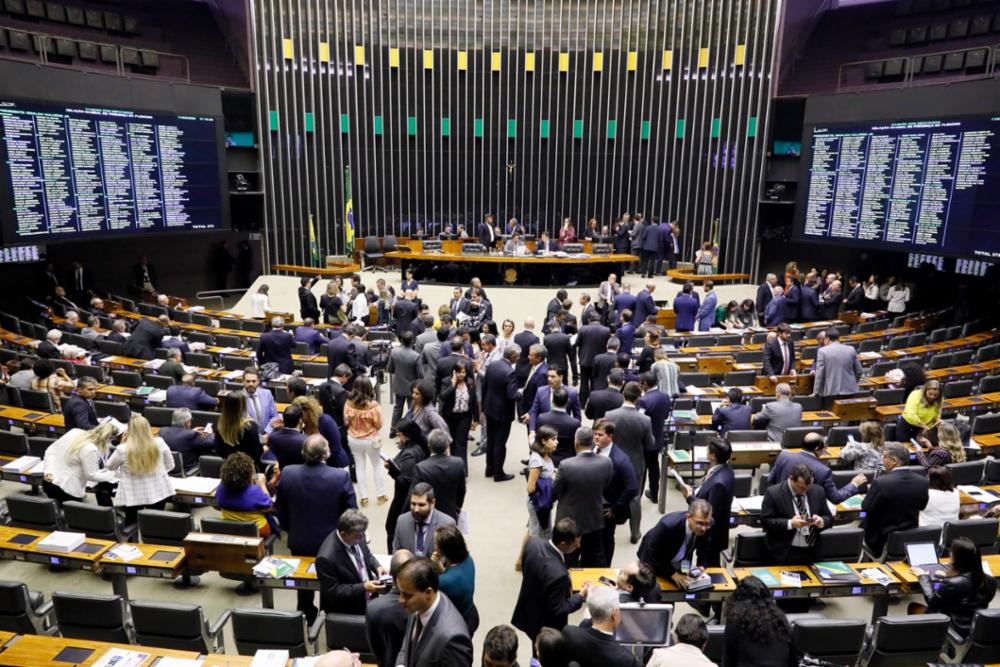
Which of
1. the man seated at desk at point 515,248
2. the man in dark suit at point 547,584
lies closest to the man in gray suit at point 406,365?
the man in dark suit at point 547,584

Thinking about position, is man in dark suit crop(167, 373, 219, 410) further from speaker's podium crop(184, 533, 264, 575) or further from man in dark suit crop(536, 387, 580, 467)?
man in dark suit crop(536, 387, 580, 467)

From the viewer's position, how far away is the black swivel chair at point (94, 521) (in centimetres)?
547

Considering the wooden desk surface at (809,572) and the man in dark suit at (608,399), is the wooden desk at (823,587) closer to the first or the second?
the wooden desk surface at (809,572)

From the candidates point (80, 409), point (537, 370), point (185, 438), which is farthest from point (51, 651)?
point (537, 370)

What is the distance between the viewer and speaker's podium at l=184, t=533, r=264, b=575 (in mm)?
4766

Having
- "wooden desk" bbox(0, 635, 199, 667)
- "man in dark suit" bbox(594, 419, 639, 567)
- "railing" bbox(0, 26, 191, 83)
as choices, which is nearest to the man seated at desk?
"railing" bbox(0, 26, 191, 83)

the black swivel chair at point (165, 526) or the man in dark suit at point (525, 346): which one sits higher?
the man in dark suit at point (525, 346)

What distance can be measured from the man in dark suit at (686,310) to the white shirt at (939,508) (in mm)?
6356

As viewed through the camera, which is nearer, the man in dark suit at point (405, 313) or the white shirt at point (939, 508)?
the white shirt at point (939, 508)

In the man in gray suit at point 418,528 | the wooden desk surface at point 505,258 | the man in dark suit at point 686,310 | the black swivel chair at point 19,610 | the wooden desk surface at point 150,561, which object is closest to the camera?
the man in gray suit at point 418,528

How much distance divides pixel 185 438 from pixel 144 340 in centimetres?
405

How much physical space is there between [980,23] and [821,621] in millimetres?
16602

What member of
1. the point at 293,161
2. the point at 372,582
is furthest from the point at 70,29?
the point at 372,582

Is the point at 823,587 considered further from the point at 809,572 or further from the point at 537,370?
the point at 537,370
